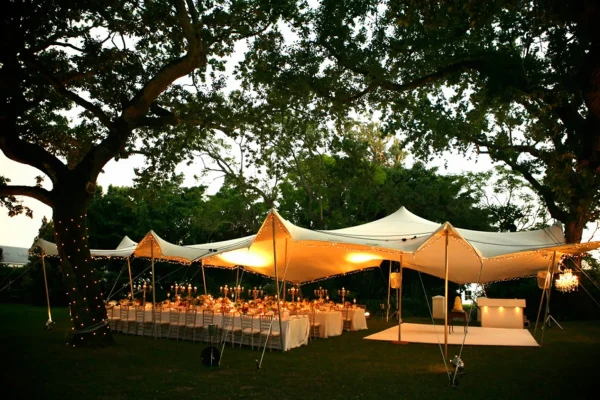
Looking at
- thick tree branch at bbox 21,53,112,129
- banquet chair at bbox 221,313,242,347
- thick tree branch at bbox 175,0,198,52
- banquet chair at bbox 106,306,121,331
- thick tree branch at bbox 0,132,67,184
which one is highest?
thick tree branch at bbox 175,0,198,52

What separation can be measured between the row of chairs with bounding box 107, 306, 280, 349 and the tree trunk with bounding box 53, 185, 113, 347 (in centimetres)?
196

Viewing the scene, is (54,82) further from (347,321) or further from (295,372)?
(347,321)

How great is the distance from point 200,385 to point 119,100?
7216 millimetres

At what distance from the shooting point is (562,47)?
310 inches

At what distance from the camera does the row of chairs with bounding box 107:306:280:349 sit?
10.1m

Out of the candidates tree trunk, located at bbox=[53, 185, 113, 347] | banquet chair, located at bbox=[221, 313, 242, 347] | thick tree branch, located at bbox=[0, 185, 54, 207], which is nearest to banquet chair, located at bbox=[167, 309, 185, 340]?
banquet chair, located at bbox=[221, 313, 242, 347]

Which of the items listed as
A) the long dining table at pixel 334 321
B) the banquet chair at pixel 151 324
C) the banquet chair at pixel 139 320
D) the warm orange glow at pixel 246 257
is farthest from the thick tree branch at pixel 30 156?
the long dining table at pixel 334 321

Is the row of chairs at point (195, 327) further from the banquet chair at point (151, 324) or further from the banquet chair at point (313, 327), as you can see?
the banquet chair at point (313, 327)

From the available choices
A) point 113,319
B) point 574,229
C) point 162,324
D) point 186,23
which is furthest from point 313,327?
point 574,229

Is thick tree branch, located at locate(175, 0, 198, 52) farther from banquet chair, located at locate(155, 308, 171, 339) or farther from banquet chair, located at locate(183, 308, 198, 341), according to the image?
banquet chair, located at locate(155, 308, 171, 339)

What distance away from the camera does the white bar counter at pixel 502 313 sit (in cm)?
1590

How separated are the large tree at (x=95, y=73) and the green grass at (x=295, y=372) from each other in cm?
163

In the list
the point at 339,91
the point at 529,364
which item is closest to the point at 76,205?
the point at 339,91

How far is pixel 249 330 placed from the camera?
10.3 m
